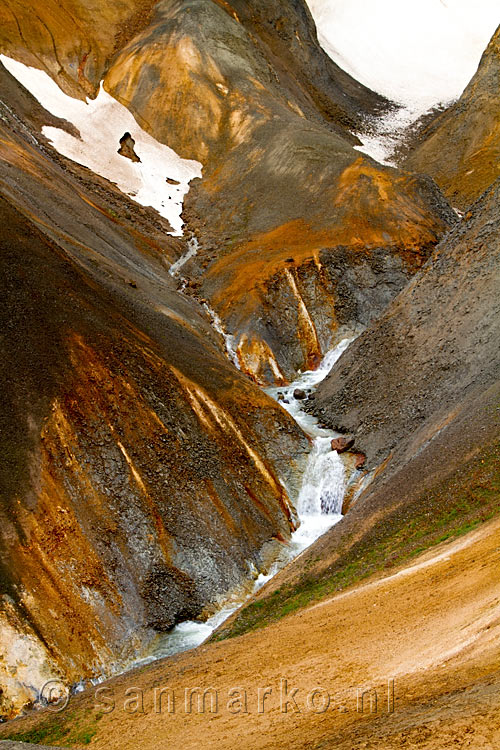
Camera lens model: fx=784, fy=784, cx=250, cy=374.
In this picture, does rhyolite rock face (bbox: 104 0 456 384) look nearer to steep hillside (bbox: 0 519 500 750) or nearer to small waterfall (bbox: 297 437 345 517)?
small waterfall (bbox: 297 437 345 517)

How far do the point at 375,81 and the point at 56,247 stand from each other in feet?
242

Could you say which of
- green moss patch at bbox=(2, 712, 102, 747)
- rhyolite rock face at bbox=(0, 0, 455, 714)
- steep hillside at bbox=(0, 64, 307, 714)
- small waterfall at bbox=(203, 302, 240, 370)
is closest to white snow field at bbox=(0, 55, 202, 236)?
rhyolite rock face at bbox=(0, 0, 455, 714)

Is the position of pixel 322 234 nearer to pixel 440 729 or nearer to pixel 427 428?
pixel 427 428

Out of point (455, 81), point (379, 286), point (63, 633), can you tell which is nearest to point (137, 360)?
point (63, 633)

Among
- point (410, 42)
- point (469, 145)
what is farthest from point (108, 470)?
point (410, 42)

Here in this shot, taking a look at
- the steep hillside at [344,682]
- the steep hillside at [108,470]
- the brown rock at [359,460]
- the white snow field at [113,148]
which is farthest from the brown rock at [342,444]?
the white snow field at [113,148]

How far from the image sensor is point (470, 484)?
1911cm

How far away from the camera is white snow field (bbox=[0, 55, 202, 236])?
54625 millimetres

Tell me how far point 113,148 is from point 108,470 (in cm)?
4097

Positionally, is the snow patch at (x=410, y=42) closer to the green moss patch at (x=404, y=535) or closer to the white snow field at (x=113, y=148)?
the white snow field at (x=113, y=148)

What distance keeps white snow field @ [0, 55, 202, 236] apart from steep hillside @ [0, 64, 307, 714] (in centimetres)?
2335

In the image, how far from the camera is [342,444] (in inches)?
1179

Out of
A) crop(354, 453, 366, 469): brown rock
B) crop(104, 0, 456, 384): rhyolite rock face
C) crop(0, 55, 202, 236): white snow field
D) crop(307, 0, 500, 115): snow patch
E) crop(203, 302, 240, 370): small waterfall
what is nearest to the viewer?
crop(354, 453, 366, 469): brown rock

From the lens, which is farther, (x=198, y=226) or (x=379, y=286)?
(x=198, y=226)
